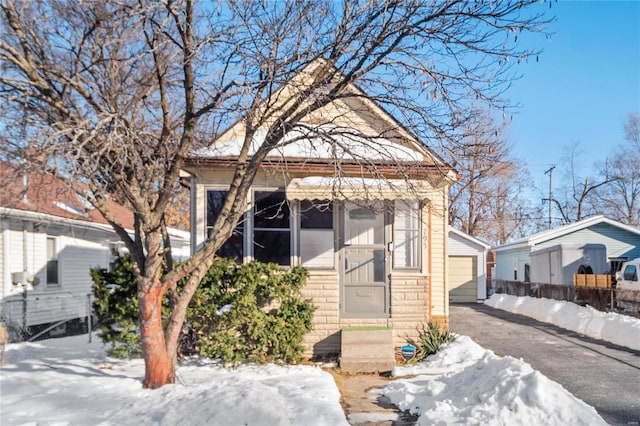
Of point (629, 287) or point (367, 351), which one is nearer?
point (367, 351)

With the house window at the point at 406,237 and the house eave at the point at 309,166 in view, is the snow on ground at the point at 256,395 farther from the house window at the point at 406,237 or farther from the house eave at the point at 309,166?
the house eave at the point at 309,166

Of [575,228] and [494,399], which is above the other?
[575,228]

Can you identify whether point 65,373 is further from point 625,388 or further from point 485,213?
point 485,213

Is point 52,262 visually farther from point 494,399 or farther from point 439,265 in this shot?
point 494,399

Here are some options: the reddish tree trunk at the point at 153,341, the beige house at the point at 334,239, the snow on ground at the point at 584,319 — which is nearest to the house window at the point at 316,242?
the beige house at the point at 334,239

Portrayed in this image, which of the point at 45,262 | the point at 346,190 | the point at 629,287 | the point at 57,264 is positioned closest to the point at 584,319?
the point at 629,287

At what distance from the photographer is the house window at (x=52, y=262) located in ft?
46.7

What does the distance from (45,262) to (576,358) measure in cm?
1380

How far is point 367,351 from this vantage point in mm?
8188

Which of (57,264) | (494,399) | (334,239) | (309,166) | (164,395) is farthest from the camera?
(57,264)

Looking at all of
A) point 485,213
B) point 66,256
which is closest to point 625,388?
point 66,256

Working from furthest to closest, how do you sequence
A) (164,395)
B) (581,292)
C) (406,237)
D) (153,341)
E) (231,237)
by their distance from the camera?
(581,292) → (406,237) → (231,237) → (153,341) → (164,395)

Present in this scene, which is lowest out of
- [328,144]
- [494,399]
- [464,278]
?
[464,278]

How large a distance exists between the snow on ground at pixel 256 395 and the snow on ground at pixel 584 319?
4.76m
